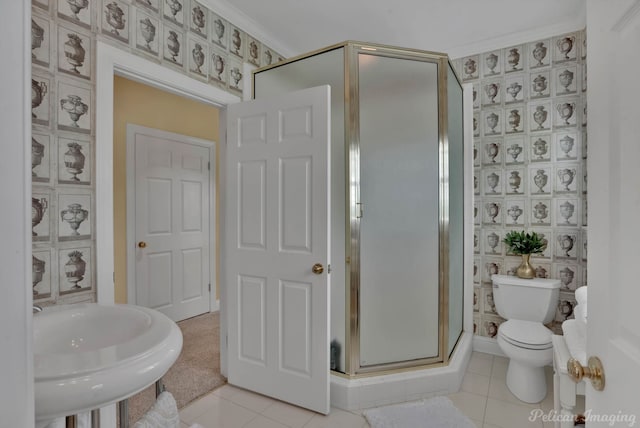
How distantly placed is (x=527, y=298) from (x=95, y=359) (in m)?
2.65

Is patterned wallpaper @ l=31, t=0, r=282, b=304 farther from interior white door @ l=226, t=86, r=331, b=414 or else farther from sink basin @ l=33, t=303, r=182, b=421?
interior white door @ l=226, t=86, r=331, b=414

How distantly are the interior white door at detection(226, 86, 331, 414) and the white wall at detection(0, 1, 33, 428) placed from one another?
1.46 m

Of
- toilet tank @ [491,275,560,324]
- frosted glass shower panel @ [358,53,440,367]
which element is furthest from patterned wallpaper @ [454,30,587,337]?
frosted glass shower panel @ [358,53,440,367]

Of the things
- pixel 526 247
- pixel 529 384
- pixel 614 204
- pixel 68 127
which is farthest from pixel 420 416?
pixel 68 127

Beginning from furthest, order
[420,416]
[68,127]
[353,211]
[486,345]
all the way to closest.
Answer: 1. [486,345]
2. [353,211]
3. [420,416]
4. [68,127]

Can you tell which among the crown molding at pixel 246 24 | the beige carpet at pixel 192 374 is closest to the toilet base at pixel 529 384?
the beige carpet at pixel 192 374

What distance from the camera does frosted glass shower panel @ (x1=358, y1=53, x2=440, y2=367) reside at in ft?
6.54

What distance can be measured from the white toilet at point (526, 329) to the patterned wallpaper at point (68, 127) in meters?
2.46

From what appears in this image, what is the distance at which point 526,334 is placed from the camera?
81.6 inches

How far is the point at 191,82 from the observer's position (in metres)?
1.97

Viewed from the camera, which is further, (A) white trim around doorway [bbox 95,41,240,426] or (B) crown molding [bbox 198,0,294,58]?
(B) crown molding [bbox 198,0,294,58]

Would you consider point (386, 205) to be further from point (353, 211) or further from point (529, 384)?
point (529, 384)

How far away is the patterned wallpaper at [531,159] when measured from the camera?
2.39m

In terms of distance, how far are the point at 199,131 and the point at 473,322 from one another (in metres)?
3.46
